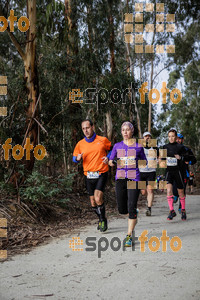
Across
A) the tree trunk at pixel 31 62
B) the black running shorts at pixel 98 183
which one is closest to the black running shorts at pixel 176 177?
the black running shorts at pixel 98 183

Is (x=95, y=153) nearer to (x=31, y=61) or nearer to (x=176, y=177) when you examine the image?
(x=176, y=177)

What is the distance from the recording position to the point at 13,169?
24.8ft

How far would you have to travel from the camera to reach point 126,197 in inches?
220

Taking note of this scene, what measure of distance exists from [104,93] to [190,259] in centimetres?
801

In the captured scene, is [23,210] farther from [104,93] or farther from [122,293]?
[104,93]

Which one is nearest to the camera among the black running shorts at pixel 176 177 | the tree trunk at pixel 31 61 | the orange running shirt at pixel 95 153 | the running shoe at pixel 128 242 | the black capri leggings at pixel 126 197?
the running shoe at pixel 128 242

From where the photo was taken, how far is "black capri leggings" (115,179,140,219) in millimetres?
5320

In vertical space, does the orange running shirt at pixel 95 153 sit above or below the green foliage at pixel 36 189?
above

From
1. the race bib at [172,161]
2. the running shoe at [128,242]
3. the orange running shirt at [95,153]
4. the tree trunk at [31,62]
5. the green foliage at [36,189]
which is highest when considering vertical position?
the tree trunk at [31,62]

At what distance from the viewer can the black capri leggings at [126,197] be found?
5320 mm

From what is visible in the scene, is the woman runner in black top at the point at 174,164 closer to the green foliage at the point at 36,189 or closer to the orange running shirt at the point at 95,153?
the orange running shirt at the point at 95,153

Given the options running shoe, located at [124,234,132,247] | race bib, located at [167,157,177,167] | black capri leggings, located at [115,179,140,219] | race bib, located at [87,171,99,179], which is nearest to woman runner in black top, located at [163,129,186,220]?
race bib, located at [167,157,177,167]

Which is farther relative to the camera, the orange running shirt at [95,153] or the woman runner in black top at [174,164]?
the woman runner in black top at [174,164]

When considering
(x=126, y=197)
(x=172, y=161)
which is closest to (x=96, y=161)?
(x=126, y=197)
